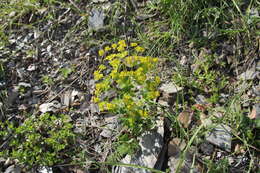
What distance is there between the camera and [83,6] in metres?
3.40

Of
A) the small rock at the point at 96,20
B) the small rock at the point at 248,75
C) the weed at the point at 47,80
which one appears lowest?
the weed at the point at 47,80

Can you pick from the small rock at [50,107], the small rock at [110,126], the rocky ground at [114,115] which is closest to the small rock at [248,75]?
the rocky ground at [114,115]

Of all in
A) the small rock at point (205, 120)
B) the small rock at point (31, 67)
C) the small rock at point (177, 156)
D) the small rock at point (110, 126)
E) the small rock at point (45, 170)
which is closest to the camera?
the small rock at point (177, 156)

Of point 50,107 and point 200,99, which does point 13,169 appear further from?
point 200,99

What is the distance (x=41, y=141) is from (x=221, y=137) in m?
1.34

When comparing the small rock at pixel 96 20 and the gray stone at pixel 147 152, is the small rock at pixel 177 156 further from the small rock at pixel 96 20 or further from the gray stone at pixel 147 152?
the small rock at pixel 96 20

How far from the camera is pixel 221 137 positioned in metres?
2.17

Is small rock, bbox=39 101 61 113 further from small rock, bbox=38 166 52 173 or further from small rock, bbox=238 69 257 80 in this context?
small rock, bbox=238 69 257 80

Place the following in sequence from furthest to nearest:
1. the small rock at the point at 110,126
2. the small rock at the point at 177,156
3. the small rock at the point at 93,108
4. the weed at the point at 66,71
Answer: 1. the weed at the point at 66,71
2. the small rock at the point at 93,108
3. the small rock at the point at 110,126
4. the small rock at the point at 177,156

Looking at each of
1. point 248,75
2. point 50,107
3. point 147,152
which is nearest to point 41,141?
point 50,107

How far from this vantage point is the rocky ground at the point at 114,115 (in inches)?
85.2

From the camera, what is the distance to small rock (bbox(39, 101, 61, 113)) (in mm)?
2715

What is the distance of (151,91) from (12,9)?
223 centimetres

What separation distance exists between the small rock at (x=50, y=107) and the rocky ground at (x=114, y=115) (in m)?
0.01
